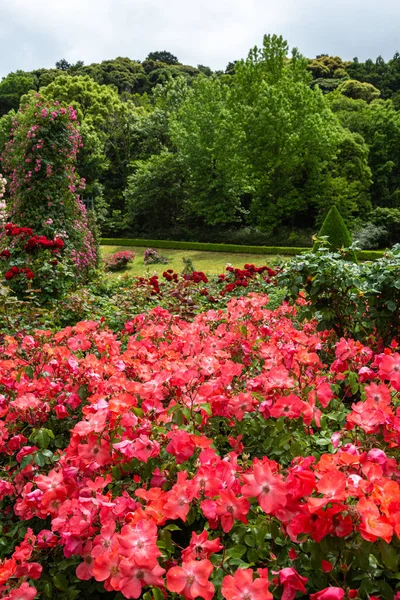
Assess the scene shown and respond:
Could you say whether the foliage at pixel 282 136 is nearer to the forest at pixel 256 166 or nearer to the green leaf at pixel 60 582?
the forest at pixel 256 166

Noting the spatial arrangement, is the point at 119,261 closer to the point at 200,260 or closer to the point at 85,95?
the point at 200,260

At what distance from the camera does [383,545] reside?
96 centimetres

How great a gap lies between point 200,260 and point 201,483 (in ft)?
50.9

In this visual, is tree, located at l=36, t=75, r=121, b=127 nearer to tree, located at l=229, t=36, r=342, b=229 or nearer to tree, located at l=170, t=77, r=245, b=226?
tree, located at l=170, t=77, r=245, b=226

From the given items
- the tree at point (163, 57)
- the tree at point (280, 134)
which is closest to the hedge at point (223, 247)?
the tree at point (280, 134)

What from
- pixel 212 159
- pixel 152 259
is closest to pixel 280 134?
pixel 212 159

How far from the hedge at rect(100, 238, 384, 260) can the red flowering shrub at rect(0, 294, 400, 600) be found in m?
14.0

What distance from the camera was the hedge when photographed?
1602 centimetres

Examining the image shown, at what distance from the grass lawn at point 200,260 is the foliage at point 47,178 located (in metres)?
5.37

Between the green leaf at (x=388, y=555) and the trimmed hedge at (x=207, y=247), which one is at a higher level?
the green leaf at (x=388, y=555)

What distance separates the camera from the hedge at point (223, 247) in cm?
1602

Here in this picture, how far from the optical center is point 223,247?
60.2 ft

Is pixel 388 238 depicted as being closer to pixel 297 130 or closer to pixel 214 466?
pixel 297 130

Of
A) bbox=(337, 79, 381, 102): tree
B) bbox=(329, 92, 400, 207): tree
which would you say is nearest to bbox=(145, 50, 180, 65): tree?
bbox=(337, 79, 381, 102): tree
